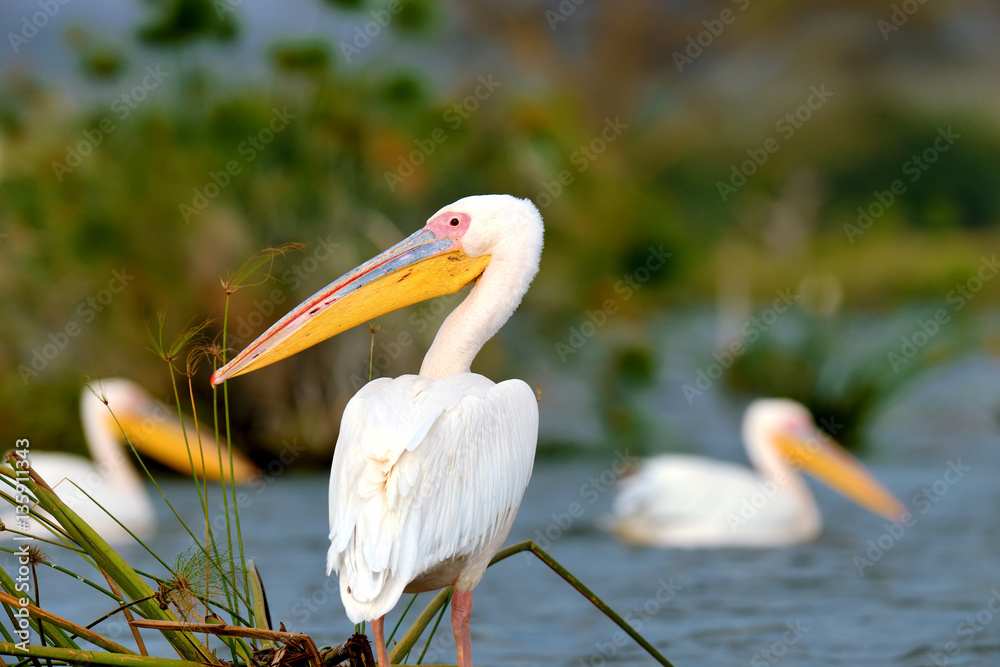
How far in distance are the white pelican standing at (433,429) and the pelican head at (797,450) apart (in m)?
4.36

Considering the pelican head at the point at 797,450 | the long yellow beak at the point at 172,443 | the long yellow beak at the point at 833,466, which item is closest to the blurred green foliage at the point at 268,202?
the long yellow beak at the point at 172,443

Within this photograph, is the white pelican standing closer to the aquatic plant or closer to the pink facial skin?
the pink facial skin

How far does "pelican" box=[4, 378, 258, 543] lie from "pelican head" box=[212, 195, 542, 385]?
3246mm

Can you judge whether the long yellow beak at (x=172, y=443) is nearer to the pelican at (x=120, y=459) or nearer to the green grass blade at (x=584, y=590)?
the pelican at (x=120, y=459)

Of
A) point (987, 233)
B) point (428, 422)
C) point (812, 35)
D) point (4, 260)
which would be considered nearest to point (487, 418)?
point (428, 422)

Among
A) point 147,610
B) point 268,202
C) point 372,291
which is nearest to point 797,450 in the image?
point 268,202

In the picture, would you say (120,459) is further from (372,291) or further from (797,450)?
(372,291)

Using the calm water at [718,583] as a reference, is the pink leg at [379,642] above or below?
above

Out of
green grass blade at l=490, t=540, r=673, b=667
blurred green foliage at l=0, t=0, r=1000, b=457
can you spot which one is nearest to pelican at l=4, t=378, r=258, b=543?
blurred green foliage at l=0, t=0, r=1000, b=457

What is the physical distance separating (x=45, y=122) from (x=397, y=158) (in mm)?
2435

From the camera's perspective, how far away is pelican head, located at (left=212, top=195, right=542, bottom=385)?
3.34m

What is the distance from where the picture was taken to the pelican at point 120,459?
6.44 metres

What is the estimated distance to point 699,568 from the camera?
262 inches

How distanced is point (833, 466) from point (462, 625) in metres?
4.86
